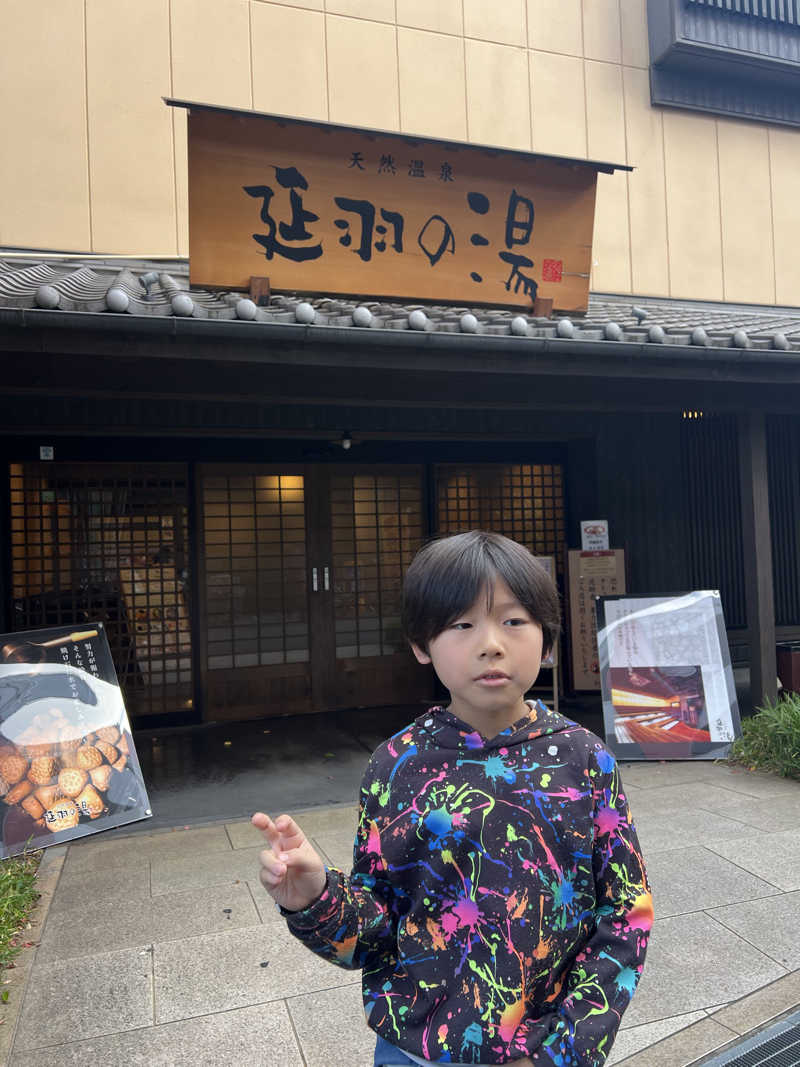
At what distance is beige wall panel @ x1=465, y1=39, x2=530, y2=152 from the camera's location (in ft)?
30.0

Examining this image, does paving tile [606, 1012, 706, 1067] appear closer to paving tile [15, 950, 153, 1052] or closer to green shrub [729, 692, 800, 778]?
paving tile [15, 950, 153, 1052]

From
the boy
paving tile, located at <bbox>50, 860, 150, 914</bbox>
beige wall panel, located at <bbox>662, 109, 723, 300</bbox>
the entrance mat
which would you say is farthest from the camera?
beige wall panel, located at <bbox>662, 109, 723, 300</bbox>

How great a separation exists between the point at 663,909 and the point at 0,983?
3192 millimetres

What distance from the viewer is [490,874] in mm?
1423

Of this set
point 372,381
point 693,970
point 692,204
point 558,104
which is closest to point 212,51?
point 558,104

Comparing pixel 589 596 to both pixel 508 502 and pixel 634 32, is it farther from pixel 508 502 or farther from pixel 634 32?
pixel 634 32

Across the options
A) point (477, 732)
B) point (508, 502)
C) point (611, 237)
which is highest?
point (611, 237)

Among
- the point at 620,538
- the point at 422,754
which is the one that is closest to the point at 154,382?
the point at 422,754

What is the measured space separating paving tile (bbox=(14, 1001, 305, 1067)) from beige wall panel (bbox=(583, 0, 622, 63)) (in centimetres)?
1098

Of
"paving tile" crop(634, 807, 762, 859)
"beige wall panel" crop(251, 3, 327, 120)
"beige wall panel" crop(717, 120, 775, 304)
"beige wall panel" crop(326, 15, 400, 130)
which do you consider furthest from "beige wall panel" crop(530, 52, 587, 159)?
"paving tile" crop(634, 807, 762, 859)

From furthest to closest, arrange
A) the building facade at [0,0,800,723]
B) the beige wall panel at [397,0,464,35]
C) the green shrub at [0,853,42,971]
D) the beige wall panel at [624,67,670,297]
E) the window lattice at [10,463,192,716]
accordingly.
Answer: the beige wall panel at [624,67,670,297] < the beige wall panel at [397,0,464,35] < the window lattice at [10,463,192,716] < the building facade at [0,0,800,723] < the green shrub at [0,853,42,971]

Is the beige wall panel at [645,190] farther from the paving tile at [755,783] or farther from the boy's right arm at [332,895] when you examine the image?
the boy's right arm at [332,895]

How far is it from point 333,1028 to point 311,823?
91.9 inches

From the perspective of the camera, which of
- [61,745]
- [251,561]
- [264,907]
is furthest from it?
[251,561]
